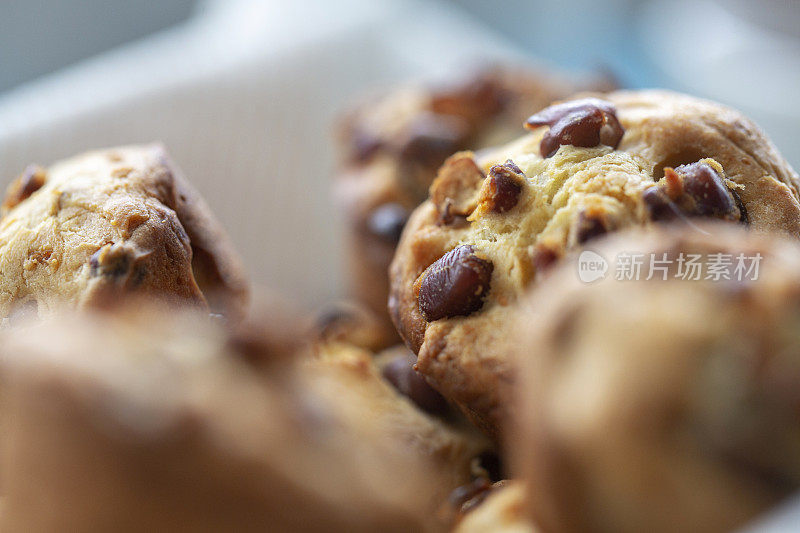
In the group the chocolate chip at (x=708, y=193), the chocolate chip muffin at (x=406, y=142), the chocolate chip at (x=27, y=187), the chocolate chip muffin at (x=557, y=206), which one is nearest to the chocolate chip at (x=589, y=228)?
the chocolate chip muffin at (x=557, y=206)

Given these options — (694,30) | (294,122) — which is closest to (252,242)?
(294,122)

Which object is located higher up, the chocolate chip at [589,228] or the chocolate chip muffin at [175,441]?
the chocolate chip at [589,228]

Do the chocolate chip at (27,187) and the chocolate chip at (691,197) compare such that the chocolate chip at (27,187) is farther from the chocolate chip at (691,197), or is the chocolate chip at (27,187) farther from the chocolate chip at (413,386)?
the chocolate chip at (691,197)

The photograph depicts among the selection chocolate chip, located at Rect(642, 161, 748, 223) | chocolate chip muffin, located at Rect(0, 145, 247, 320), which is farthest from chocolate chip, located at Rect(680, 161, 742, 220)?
chocolate chip muffin, located at Rect(0, 145, 247, 320)

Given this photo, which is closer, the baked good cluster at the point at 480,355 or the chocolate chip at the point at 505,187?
the baked good cluster at the point at 480,355

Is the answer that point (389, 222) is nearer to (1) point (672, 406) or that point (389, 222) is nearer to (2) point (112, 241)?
(2) point (112, 241)

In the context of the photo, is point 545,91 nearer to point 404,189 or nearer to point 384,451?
point 404,189

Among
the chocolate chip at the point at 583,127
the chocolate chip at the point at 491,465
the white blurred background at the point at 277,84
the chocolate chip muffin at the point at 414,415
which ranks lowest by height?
the chocolate chip at the point at 491,465

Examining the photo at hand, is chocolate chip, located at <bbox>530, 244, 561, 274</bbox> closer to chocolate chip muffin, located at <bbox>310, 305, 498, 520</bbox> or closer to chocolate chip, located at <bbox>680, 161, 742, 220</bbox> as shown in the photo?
chocolate chip, located at <bbox>680, 161, 742, 220</bbox>
